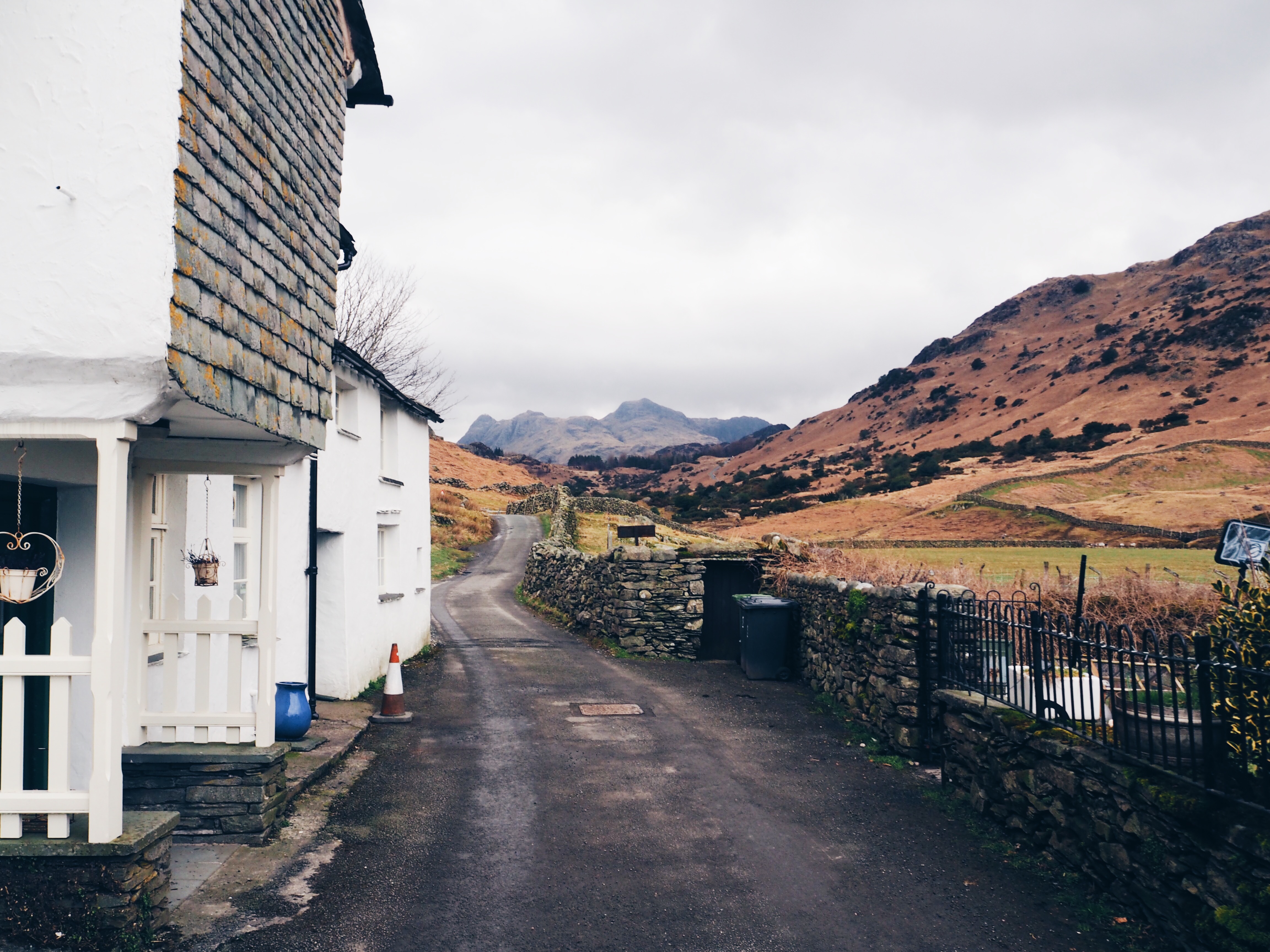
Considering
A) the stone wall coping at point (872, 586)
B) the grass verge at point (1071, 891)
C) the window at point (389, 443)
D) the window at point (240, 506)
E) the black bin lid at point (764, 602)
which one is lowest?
the grass verge at point (1071, 891)

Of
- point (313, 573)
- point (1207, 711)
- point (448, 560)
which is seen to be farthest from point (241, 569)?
point (448, 560)

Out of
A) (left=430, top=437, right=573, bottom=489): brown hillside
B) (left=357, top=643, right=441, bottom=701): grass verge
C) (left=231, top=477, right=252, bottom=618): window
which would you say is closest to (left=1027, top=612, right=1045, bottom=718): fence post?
(left=231, top=477, right=252, bottom=618): window

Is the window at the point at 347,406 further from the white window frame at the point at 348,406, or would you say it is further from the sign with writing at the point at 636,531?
the sign with writing at the point at 636,531

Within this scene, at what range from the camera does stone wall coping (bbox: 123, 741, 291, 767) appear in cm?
581

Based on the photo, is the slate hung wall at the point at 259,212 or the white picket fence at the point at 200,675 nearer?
the slate hung wall at the point at 259,212

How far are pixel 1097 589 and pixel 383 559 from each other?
36.2 feet

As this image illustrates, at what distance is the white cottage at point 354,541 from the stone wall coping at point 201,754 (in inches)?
121

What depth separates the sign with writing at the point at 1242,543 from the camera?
5.84 m

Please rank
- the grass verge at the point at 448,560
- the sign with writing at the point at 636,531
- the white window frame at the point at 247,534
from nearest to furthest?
the white window frame at the point at 247,534
the sign with writing at the point at 636,531
the grass verge at the point at 448,560

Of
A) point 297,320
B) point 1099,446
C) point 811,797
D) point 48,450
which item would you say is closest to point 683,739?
point 811,797

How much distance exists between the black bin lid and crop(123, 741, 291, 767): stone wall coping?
8854 millimetres

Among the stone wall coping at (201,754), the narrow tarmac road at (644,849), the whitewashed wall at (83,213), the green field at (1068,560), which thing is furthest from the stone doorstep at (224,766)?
the green field at (1068,560)

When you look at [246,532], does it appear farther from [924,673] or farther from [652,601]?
[652,601]

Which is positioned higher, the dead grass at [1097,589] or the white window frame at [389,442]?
the white window frame at [389,442]
